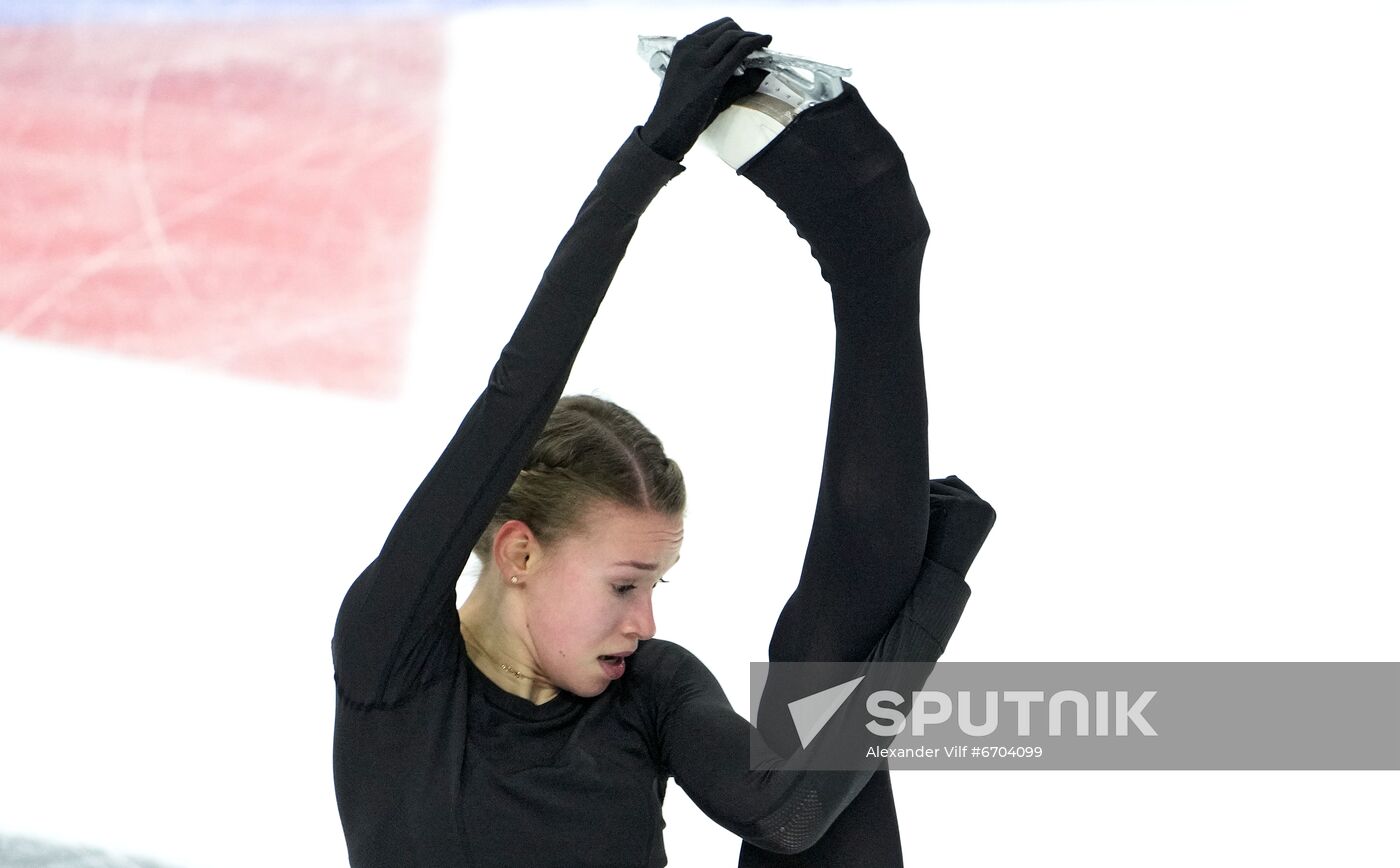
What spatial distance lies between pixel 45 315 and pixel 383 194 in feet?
1.89

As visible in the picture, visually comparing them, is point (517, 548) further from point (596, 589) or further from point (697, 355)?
point (697, 355)

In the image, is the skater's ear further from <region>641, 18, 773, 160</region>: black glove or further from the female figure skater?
<region>641, 18, 773, 160</region>: black glove

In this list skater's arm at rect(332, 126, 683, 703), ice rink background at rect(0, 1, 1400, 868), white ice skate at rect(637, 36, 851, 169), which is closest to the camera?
skater's arm at rect(332, 126, 683, 703)

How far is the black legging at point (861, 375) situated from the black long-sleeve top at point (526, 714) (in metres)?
0.04

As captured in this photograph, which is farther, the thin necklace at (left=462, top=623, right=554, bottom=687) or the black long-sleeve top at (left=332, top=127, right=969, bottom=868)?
the thin necklace at (left=462, top=623, right=554, bottom=687)

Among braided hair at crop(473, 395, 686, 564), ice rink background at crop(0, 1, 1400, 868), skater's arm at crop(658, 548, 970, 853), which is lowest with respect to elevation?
skater's arm at crop(658, 548, 970, 853)

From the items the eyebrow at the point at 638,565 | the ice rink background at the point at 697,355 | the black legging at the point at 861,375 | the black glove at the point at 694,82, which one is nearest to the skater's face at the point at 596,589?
the eyebrow at the point at 638,565

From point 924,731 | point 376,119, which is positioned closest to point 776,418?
point 924,731

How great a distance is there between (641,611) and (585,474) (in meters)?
0.11

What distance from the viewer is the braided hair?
3.64 feet

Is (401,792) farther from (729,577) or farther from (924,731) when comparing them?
(729,577)

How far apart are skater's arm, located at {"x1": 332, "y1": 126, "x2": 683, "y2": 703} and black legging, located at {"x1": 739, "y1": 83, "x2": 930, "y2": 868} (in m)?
0.13

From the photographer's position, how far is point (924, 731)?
4.65ft

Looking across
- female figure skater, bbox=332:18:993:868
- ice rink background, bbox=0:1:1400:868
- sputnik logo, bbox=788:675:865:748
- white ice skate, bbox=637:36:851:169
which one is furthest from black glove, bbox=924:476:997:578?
ice rink background, bbox=0:1:1400:868
